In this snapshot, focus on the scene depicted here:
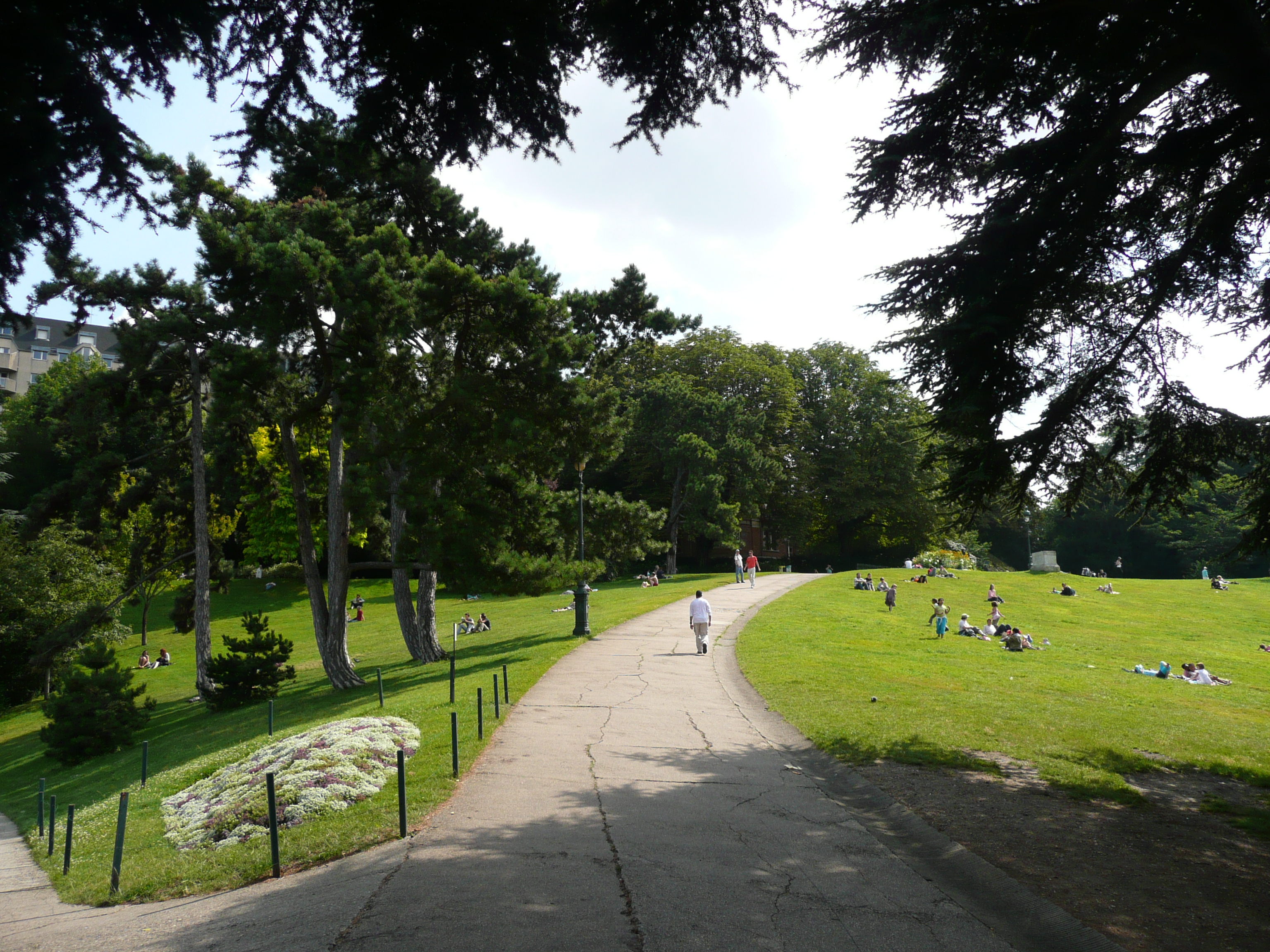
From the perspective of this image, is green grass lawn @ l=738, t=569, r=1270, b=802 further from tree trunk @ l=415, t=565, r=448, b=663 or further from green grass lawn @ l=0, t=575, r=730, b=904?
tree trunk @ l=415, t=565, r=448, b=663

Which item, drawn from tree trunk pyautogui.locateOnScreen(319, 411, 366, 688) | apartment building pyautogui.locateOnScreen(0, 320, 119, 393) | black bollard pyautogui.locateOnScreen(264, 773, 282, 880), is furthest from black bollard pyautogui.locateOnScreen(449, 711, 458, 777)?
apartment building pyautogui.locateOnScreen(0, 320, 119, 393)

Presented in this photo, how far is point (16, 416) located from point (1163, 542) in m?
95.9

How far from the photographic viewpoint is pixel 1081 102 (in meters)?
8.47

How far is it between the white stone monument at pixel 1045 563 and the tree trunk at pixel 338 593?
47.7 meters

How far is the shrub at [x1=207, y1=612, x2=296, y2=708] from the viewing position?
20.7 meters

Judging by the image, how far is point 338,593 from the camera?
66.4 ft

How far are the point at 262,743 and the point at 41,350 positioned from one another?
3979 inches

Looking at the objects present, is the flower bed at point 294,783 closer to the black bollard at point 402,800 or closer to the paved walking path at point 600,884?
the paved walking path at point 600,884

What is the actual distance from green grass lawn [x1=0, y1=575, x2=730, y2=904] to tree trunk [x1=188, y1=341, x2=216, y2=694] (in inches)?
73.5

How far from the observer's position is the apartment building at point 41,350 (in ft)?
269

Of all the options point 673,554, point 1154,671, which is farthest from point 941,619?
point 673,554

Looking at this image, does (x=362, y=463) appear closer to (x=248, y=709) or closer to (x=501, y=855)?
(x=248, y=709)

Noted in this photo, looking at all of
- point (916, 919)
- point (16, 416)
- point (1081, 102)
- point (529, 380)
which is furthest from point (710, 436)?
point (16, 416)

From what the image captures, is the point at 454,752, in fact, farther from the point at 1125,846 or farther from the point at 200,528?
the point at 200,528
